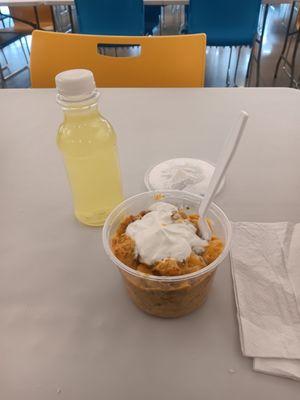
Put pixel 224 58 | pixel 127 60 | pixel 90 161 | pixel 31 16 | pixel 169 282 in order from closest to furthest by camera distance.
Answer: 1. pixel 169 282
2. pixel 90 161
3. pixel 127 60
4. pixel 31 16
5. pixel 224 58

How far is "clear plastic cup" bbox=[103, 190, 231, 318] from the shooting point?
359 mm

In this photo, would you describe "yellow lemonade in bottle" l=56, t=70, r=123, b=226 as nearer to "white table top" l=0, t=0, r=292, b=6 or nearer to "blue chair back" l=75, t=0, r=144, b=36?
"blue chair back" l=75, t=0, r=144, b=36

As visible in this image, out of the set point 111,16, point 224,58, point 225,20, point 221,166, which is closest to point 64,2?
point 111,16

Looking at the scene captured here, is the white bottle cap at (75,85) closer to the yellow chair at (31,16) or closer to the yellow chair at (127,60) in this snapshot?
the yellow chair at (127,60)

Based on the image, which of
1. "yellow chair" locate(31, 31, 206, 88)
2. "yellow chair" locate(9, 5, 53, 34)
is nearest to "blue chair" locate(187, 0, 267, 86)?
"yellow chair" locate(31, 31, 206, 88)

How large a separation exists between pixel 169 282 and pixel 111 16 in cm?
190

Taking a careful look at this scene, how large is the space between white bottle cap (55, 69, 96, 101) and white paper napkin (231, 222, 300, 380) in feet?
0.97

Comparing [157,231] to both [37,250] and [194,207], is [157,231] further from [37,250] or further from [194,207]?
[37,250]

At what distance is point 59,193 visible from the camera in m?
0.61

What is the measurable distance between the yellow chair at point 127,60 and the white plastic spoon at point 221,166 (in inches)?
27.6

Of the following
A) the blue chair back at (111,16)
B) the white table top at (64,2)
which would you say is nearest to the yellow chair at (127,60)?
the blue chair back at (111,16)

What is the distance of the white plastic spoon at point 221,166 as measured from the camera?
0.35 metres

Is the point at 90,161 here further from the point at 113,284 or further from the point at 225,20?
the point at 225,20

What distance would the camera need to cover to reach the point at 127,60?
1022 mm
